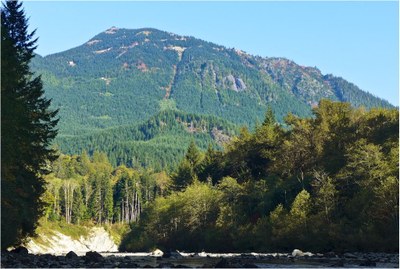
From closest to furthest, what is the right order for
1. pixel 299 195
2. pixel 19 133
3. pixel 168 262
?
pixel 19 133
pixel 168 262
pixel 299 195

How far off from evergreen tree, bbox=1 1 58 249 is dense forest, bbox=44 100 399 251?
5.38 meters

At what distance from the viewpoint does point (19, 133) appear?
136ft

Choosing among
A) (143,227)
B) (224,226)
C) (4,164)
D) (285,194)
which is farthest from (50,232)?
(4,164)

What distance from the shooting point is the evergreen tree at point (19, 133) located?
37469 millimetres

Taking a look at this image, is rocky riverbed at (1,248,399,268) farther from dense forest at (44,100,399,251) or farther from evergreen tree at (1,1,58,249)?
dense forest at (44,100,399,251)

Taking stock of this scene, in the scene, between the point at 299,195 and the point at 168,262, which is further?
the point at 299,195

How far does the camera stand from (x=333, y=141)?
7831cm

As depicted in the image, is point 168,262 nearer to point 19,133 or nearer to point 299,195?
point 19,133

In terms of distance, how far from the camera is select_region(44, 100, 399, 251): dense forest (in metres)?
59.4

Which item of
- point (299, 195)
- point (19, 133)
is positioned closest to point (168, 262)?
point (19, 133)

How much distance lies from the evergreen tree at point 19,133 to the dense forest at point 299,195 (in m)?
5.38

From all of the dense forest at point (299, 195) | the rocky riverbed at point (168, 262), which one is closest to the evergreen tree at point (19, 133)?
the rocky riverbed at point (168, 262)

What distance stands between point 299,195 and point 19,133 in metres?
38.1

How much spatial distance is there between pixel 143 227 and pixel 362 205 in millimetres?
73509
